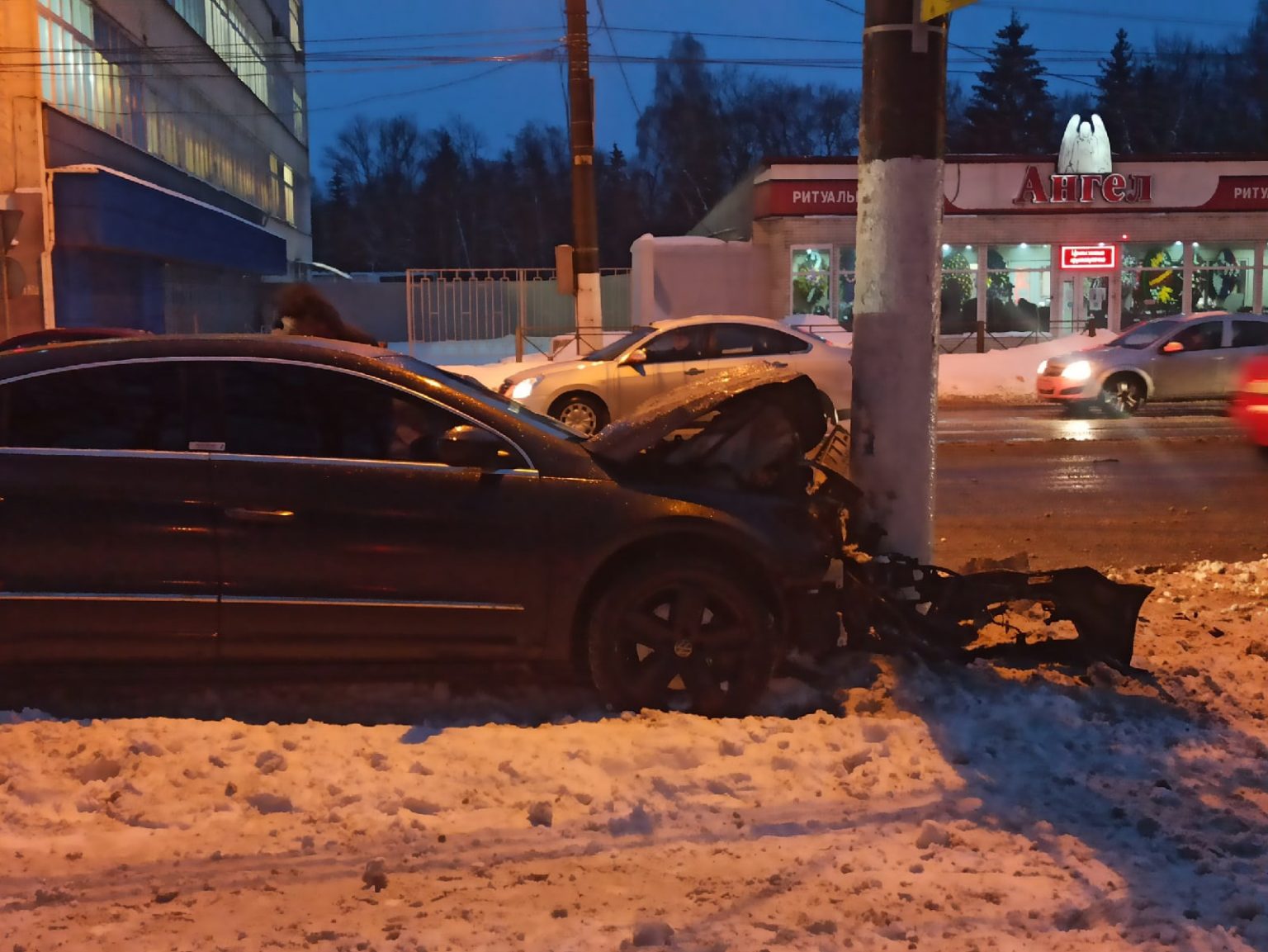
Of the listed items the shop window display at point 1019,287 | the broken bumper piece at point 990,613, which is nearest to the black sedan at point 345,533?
the broken bumper piece at point 990,613

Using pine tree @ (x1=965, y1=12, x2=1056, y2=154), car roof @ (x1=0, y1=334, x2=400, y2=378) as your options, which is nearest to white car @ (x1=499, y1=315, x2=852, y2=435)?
car roof @ (x1=0, y1=334, x2=400, y2=378)

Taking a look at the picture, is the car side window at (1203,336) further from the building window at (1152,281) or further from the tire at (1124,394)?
the building window at (1152,281)

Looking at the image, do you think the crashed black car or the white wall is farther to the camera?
the white wall

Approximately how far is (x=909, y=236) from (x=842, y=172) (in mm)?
25351

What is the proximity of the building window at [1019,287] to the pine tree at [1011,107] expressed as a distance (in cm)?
3456

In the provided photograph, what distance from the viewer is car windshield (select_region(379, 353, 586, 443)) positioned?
5395mm

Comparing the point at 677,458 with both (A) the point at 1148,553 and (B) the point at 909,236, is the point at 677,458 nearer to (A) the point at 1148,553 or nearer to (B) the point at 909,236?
(B) the point at 909,236

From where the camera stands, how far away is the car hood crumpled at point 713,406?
17.5 ft

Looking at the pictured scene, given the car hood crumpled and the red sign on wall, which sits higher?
the red sign on wall

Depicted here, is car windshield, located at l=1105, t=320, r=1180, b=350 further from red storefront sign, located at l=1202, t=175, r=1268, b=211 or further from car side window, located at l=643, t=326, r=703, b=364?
red storefront sign, located at l=1202, t=175, r=1268, b=211

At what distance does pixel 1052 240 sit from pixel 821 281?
5.90m

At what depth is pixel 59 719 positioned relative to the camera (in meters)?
4.98

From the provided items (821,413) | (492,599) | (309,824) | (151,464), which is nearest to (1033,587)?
(821,413)

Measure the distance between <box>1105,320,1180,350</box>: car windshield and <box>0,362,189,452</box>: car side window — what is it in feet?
55.0
